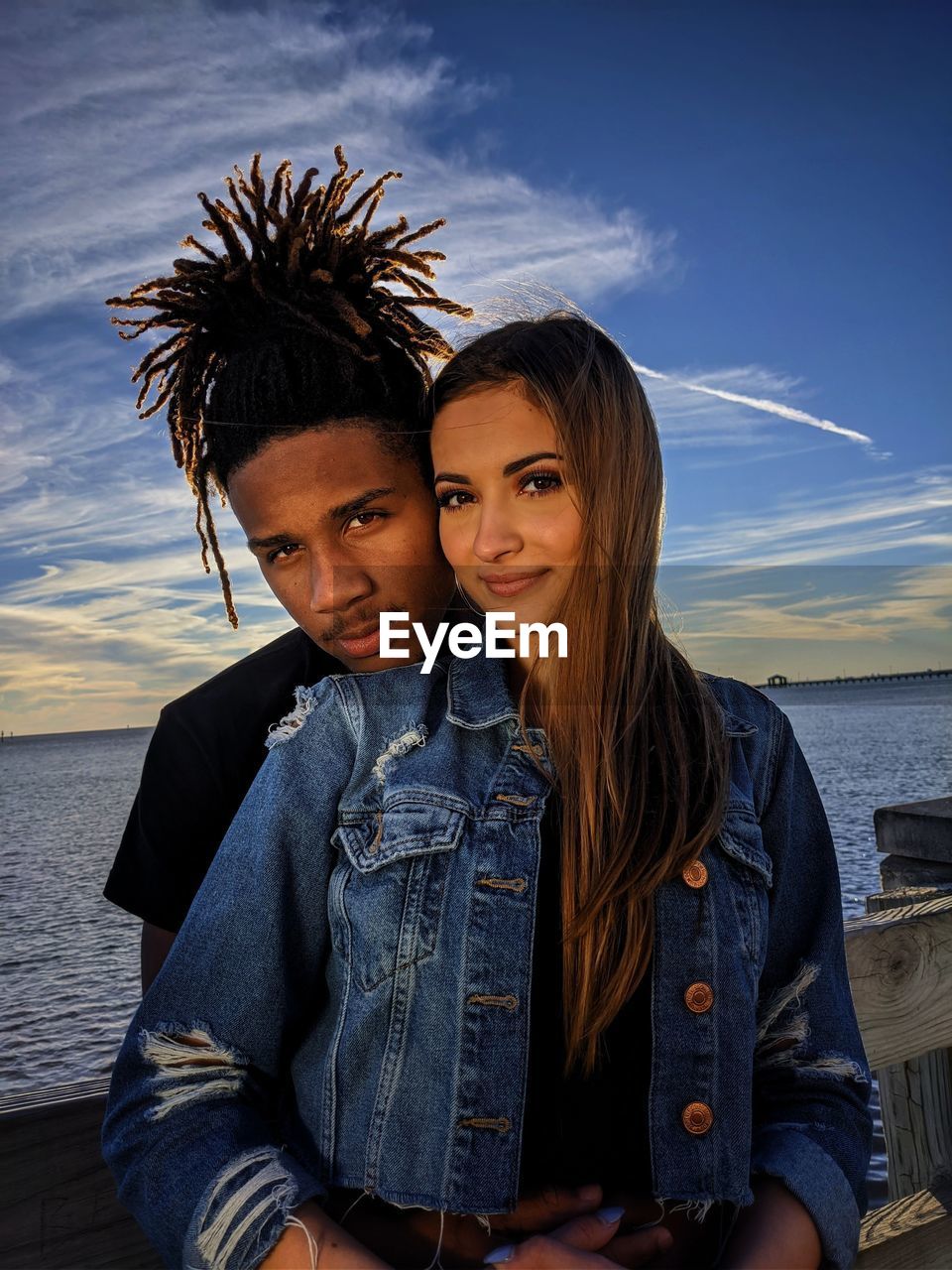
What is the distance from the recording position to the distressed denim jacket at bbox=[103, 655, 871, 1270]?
1.31m

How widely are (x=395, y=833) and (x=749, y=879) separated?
0.60m

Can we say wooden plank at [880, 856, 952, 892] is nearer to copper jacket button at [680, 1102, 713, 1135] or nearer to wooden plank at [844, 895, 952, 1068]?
wooden plank at [844, 895, 952, 1068]

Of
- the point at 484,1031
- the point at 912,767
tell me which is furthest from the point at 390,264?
the point at 912,767

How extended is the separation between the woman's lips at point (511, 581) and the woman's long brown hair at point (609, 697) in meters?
0.06

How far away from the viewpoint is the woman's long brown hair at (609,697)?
4.81ft

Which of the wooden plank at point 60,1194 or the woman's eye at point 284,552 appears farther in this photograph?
the woman's eye at point 284,552

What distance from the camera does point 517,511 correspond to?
1.68m

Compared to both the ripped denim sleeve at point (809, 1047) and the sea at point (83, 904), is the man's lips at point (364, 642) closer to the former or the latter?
the ripped denim sleeve at point (809, 1047)

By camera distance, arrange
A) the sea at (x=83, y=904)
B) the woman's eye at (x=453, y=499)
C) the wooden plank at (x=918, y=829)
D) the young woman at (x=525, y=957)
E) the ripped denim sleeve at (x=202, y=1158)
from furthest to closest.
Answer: the sea at (x=83, y=904), the wooden plank at (x=918, y=829), the woman's eye at (x=453, y=499), the young woman at (x=525, y=957), the ripped denim sleeve at (x=202, y=1158)

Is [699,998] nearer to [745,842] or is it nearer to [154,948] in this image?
[745,842]

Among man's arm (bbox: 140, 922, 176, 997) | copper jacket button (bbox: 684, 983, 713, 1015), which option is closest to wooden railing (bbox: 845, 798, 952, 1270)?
copper jacket button (bbox: 684, 983, 713, 1015)

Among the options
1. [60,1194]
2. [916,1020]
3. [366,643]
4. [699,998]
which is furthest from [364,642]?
[916,1020]

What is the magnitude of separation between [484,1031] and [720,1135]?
415 millimetres

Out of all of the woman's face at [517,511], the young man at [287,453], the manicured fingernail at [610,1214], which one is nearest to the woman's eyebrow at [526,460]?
the woman's face at [517,511]
